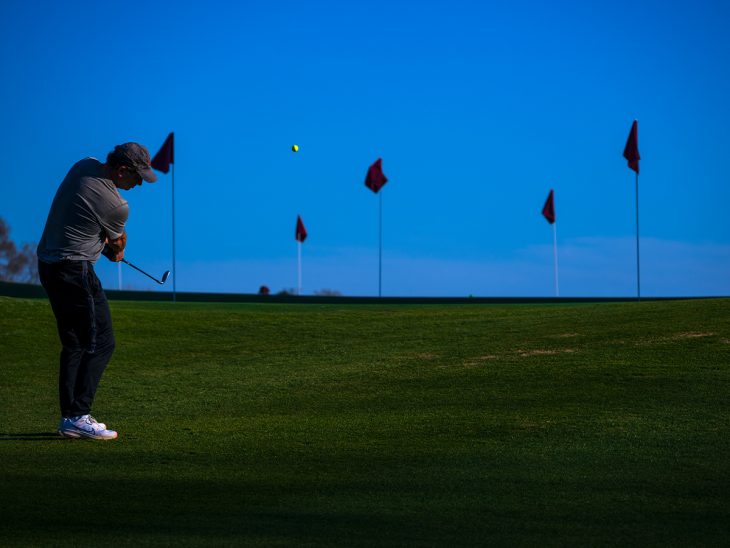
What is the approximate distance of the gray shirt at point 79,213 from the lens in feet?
26.4

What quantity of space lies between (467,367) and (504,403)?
2.82 m

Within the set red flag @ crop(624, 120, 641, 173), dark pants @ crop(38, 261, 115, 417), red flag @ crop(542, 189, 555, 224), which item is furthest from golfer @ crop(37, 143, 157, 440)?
red flag @ crop(542, 189, 555, 224)

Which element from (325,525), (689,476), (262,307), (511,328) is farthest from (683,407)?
(262,307)

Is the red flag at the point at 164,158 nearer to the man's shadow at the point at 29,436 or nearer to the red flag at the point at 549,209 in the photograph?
the red flag at the point at 549,209

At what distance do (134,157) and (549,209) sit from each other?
30789mm

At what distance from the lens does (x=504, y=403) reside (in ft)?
32.5

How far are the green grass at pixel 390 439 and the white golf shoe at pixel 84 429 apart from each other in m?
0.25

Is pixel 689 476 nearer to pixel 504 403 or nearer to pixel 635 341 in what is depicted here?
pixel 504 403

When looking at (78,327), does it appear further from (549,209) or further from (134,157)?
(549,209)

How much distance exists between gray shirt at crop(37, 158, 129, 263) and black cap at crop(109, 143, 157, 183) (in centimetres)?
22

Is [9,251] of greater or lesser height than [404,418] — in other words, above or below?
above

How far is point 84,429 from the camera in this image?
820 centimetres

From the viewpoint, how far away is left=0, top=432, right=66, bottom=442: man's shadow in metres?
8.26

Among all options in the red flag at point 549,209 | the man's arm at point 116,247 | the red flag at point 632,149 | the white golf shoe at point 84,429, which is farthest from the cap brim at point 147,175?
the red flag at point 549,209
